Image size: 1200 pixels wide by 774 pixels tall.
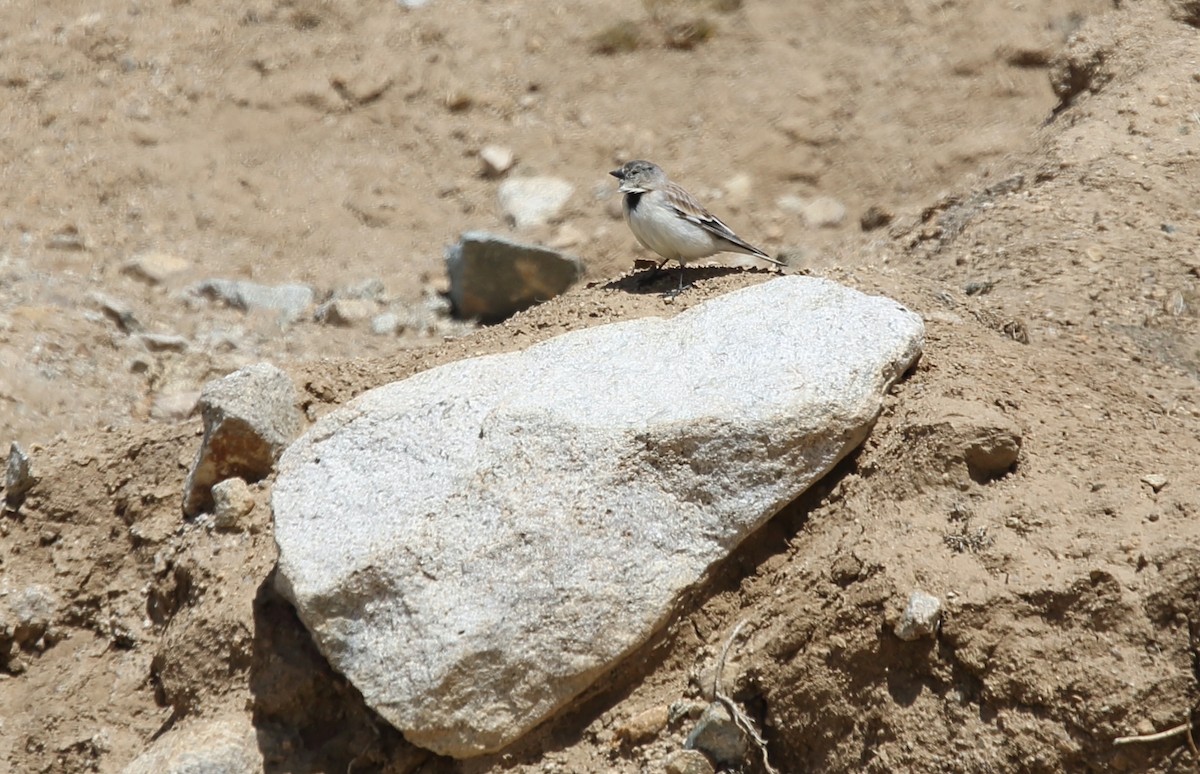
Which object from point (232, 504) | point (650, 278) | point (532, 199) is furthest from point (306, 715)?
point (532, 199)

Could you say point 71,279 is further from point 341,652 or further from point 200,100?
point 341,652

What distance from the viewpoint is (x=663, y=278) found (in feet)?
22.7

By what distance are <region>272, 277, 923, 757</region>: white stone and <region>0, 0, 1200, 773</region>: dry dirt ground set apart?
0.19m

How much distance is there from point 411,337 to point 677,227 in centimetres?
325

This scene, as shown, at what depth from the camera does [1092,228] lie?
6.68 meters

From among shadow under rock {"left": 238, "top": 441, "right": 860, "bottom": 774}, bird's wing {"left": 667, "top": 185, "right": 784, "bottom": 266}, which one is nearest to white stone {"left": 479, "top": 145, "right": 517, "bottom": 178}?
bird's wing {"left": 667, "top": 185, "right": 784, "bottom": 266}

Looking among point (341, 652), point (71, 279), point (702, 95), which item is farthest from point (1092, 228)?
point (71, 279)

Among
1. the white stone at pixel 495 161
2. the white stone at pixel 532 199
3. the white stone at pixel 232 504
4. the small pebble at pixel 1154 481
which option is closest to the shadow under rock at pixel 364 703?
the white stone at pixel 232 504

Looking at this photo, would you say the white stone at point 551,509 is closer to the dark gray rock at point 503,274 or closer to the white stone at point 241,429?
the white stone at point 241,429

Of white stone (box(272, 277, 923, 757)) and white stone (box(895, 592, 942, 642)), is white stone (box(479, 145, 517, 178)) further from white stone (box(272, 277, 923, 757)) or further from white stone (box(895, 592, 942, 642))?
white stone (box(895, 592, 942, 642))

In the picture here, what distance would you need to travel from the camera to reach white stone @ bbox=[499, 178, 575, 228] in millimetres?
11219

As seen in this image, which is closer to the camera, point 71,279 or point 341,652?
point 341,652

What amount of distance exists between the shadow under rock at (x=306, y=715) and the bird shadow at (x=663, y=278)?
2477 mm

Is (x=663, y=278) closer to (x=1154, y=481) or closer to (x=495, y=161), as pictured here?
(x=1154, y=481)
